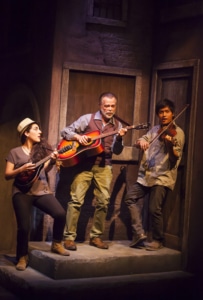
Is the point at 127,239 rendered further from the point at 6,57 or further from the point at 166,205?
the point at 6,57

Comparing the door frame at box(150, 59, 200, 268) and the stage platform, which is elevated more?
the door frame at box(150, 59, 200, 268)

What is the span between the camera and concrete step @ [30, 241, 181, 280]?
9.33 meters

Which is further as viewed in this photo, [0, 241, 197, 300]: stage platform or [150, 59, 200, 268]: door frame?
[150, 59, 200, 268]: door frame

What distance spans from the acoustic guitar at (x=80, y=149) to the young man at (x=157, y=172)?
46 cm

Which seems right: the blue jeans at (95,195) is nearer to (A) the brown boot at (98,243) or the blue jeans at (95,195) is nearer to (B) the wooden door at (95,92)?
(A) the brown boot at (98,243)

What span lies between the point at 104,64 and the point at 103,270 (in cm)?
335

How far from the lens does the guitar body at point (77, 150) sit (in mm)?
9805

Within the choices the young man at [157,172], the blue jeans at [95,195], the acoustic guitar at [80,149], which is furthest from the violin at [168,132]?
the blue jeans at [95,195]

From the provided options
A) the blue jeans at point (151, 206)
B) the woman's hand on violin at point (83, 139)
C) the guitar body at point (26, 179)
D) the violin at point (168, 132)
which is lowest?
the blue jeans at point (151, 206)

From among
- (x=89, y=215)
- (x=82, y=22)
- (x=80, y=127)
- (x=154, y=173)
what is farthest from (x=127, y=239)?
(x=82, y=22)

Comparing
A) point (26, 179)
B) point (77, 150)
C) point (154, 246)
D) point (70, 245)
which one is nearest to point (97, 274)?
point (70, 245)

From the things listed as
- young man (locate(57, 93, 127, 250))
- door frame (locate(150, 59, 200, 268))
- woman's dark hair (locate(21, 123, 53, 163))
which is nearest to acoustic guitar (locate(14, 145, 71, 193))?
woman's dark hair (locate(21, 123, 53, 163))

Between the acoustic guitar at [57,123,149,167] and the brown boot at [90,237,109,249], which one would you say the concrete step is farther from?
the acoustic guitar at [57,123,149,167]

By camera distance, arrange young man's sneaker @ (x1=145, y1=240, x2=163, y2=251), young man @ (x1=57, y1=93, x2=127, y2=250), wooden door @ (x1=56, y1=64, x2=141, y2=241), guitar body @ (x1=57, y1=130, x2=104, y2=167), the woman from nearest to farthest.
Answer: the woman, guitar body @ (x1=57, y1=130, x2=104, y2=167), young man @ (x1=57, y1=93, x2=127, y2=250), young man's sneaker @ (x1=145, y1=240, x2=163, y2=251), wooden door @ (x1=56, y1=64, x2=141, y2=241)
